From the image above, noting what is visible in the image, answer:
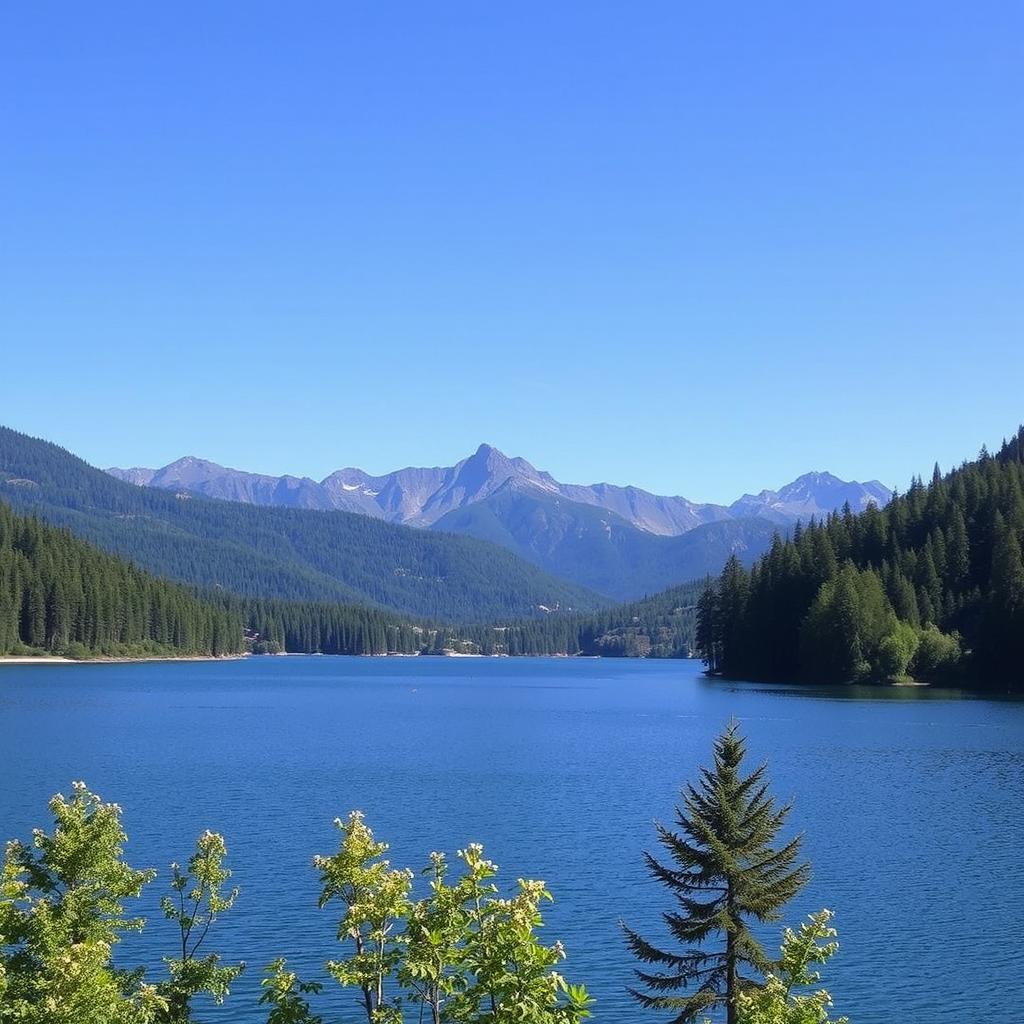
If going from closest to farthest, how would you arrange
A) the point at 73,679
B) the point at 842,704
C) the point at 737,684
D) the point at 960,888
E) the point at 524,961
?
the point at 524,961
the point at 960,888
the point at 842,704
the point at 73,679
the point at 737,684

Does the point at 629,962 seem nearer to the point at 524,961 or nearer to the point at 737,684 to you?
the point at 524,961

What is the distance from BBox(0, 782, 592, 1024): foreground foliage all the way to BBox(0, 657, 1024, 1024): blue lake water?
10980 millimetres

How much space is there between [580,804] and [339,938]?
1707 inches

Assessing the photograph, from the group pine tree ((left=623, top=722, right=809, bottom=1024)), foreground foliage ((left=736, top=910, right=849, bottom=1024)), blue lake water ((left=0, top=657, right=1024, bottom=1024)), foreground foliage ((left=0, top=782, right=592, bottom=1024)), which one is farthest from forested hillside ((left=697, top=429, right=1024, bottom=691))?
foreground foliage ((left=0, top=782, right=592, bottom=1024))

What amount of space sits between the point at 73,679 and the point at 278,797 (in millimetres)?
103207

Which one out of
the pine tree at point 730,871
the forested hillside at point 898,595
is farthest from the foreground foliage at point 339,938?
the forested hillside at point 898,595

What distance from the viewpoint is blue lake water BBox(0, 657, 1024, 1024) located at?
34125mm

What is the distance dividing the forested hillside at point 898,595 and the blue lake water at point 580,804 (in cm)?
1736

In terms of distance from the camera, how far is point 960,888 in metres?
42.1

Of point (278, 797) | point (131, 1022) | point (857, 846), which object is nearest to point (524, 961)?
point (131, 1022)

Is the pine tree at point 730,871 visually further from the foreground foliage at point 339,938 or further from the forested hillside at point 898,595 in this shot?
the forested hillside at point 898,595

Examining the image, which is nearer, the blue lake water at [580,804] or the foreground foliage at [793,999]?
the foreground foliage at [793,999]

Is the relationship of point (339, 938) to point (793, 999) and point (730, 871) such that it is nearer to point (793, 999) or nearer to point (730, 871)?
point (793, 999)

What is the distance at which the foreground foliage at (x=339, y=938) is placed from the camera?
47.5 feet
